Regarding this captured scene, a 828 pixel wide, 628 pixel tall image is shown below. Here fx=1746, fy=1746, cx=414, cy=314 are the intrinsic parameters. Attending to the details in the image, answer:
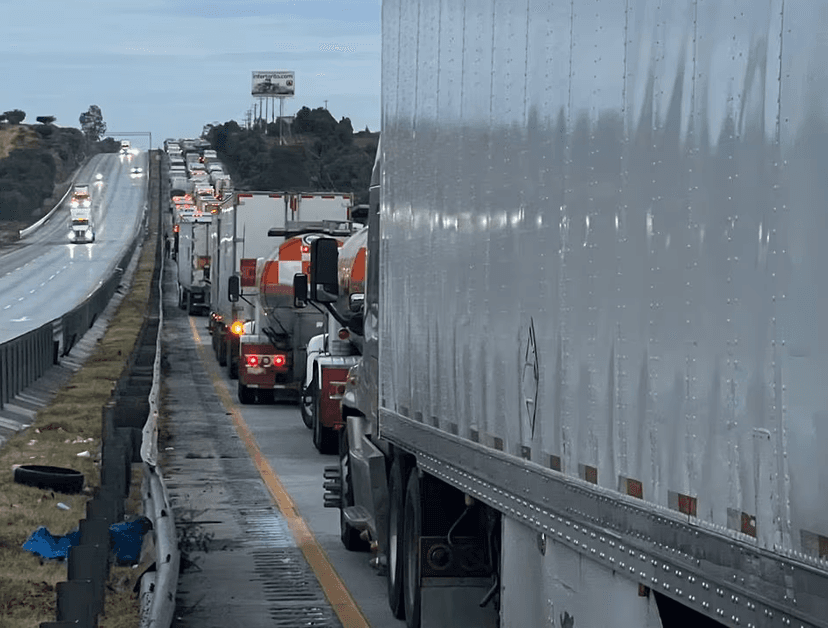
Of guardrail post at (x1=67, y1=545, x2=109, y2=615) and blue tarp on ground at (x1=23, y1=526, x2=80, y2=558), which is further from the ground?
guardrail post at (x1=67, y1=545, x2=109, y2=615)

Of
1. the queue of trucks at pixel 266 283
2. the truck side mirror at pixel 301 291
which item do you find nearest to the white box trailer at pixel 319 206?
the queue of trucks at pixel 266 283

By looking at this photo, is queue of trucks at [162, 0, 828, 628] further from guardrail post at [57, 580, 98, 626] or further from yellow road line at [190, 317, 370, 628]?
guardrail post at [57, 580, 98, 626]

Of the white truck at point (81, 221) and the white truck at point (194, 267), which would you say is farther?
the white truck at point (81, 221)

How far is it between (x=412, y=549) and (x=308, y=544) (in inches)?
206

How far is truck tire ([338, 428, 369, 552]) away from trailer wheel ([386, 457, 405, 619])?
2265mm

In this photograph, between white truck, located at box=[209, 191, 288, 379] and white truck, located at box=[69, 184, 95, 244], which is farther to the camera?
white truck, located at box=[69, 184, 95, 244]

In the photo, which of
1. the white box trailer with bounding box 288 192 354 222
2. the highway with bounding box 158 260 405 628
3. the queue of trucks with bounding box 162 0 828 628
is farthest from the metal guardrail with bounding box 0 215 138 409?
the queue of trucks with bounding box 162 0 828 628

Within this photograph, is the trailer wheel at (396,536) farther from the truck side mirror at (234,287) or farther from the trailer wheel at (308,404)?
the truck side mirror at (234,287)

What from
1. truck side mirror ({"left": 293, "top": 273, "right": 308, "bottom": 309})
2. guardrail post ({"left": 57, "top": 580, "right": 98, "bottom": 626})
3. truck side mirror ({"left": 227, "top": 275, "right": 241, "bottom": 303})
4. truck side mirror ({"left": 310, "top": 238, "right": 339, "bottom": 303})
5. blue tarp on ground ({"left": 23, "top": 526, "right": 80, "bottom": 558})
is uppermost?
truck side mirror ({"left": 310, "top": 238, "right": 339, "bottom": 303})

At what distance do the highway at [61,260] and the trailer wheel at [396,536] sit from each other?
139 feet

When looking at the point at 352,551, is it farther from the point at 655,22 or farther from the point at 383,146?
the point at 655,22

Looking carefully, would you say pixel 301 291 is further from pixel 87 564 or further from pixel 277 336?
pixel 277 336

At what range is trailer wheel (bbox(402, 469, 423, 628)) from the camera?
10.3 metres

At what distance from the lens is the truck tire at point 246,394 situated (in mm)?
30953
